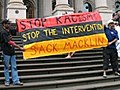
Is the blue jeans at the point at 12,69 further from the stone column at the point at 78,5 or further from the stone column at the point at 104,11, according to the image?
the stone column at the point at 78,5

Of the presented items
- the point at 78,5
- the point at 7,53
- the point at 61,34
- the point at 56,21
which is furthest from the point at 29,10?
the point at 7,53

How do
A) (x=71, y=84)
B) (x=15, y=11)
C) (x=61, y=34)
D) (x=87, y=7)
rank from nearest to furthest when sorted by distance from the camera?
(x=71, y=84)
(x=61, y=34)
(x=15, y=11)
(x=87, y=7)

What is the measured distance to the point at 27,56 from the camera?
34.0ft

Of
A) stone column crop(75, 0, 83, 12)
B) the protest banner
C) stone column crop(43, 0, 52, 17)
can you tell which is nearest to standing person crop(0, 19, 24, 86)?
the protest banner

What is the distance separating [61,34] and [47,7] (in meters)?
16.8

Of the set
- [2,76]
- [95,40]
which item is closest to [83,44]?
[95,40]

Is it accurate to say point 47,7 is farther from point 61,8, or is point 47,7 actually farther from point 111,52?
point 111,52

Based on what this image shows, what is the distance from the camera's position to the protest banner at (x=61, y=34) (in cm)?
1080

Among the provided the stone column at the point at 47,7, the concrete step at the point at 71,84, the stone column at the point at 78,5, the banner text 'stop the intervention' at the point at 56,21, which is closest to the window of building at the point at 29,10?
the stone column at the point at 47,7

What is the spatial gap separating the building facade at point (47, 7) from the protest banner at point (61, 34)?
728 cm

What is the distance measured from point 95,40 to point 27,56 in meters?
2.75

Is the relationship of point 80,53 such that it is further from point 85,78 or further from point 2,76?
point 2,76

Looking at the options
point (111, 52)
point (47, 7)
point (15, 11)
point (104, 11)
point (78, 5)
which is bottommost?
point (111, 52)

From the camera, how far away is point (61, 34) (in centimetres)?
1162
